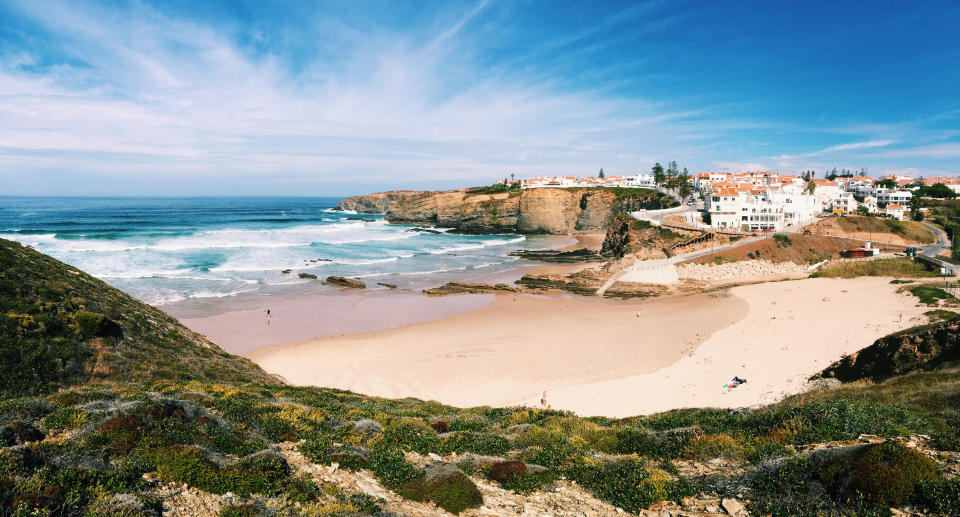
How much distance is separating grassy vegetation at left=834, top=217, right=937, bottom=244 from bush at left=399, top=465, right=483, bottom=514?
65.6 m

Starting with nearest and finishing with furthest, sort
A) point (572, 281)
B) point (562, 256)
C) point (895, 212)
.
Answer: point (572, 281) → point (562, 256) → point (895, 212)

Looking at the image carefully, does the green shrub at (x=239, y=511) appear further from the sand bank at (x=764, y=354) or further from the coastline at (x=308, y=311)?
the coastline at (x=308, y=311)

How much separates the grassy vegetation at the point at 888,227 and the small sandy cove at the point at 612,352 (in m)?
27.5

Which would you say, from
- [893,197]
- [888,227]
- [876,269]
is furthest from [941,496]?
[893,197]

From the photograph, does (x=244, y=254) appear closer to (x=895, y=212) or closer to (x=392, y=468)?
(x=392, y=468)

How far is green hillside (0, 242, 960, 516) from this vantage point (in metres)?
5.29

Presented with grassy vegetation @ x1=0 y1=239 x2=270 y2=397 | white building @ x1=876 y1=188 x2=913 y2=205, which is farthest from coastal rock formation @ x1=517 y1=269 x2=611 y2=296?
white building @ x1=876 y1=188 x2=913 y2=205

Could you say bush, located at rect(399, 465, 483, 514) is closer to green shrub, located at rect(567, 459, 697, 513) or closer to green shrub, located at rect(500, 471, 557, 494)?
green shrub, located at rect(500, 471, 557, 494)

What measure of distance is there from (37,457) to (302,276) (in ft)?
126

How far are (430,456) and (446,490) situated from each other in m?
1.87

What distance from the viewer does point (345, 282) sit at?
39.2 meters

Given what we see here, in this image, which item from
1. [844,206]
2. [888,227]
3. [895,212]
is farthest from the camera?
[844,206]

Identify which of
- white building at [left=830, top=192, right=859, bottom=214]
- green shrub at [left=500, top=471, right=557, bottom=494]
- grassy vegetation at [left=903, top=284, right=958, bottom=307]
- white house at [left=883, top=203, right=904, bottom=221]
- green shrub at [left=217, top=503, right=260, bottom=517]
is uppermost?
white building at [left=830, top=192, right=859, bottom=214]

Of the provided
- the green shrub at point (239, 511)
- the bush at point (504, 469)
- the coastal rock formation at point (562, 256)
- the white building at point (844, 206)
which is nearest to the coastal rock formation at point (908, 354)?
the bush at point (504, 469)
